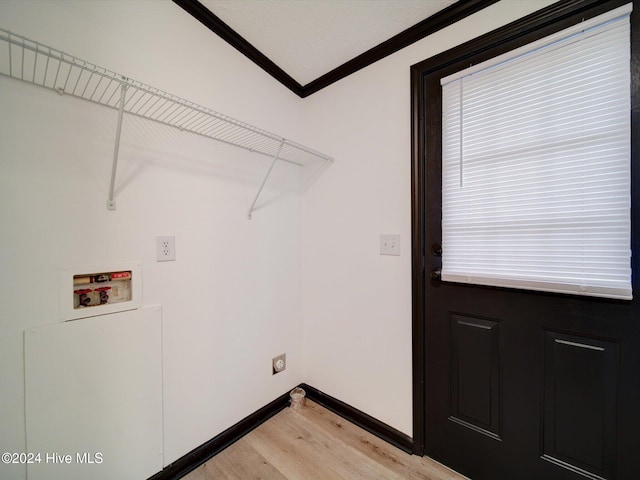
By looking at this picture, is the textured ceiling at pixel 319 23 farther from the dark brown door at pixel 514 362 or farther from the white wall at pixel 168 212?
the dark brown door at pixel 514 362

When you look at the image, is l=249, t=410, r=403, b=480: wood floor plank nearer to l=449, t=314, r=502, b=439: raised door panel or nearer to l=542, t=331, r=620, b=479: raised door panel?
l=449, t=314, r=502, b=439: raised door panel

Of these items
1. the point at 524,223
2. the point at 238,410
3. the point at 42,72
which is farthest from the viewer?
the point at 238,410

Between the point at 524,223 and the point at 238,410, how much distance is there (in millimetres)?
1828

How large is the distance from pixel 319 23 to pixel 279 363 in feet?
6.99

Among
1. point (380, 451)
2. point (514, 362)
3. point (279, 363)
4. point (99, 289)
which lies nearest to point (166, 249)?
point (99, 289)

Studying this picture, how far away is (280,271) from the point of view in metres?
1.79

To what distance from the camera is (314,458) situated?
1.36 metres

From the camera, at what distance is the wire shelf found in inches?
32.8

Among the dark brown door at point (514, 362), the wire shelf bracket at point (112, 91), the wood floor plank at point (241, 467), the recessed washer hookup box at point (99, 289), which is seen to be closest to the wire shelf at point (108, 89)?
the wire shelf bracket at point (112, 91)

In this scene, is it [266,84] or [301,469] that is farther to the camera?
[266,84]

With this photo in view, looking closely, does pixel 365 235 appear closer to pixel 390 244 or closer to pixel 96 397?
pixel 390 244

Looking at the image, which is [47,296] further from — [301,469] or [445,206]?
[445,206]

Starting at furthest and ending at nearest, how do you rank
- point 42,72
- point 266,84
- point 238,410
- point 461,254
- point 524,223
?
1. point 266,84
2. point 238,410
3. point 461,254
4. point 524,223
5. point 42,72

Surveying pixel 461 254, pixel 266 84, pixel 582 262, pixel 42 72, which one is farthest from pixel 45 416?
pixel 582 262
